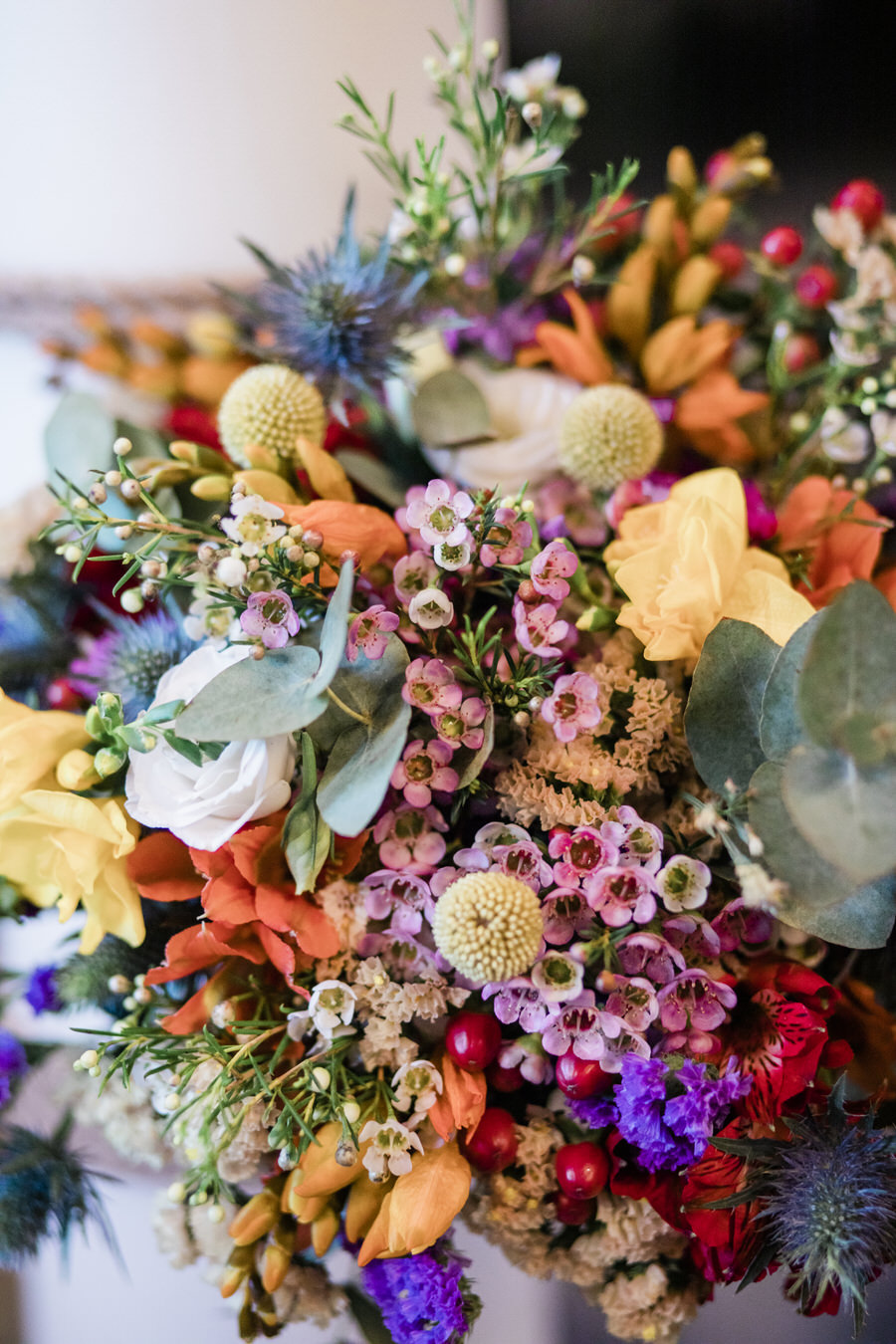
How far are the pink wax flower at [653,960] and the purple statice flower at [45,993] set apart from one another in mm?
419

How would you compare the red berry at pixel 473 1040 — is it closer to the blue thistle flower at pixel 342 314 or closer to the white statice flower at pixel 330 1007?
the white statice flower at pixel 330 1007

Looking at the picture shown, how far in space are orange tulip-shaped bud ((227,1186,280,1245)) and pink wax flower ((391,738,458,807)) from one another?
0.28 meters

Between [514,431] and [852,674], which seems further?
[514,431]

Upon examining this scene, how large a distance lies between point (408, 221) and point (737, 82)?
528 mm

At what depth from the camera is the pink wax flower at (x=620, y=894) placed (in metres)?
0.47

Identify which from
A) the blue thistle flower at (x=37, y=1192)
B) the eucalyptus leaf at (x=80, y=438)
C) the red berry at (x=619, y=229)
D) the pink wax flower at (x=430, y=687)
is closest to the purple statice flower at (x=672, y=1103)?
the pink wax flower at (x=430, y=687)

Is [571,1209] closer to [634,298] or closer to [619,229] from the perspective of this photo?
[634,298]

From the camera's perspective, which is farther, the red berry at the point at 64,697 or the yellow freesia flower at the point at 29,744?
the red berry at the point at 64,697

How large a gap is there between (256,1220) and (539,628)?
405 mm

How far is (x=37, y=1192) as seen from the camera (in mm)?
641

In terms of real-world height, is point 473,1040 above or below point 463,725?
below

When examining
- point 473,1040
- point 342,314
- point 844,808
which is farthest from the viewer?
point 342,314

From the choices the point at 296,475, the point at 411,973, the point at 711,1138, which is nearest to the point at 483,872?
the point at 411,973

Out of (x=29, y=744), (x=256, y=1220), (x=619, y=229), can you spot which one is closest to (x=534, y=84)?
(x=619, y=229)
